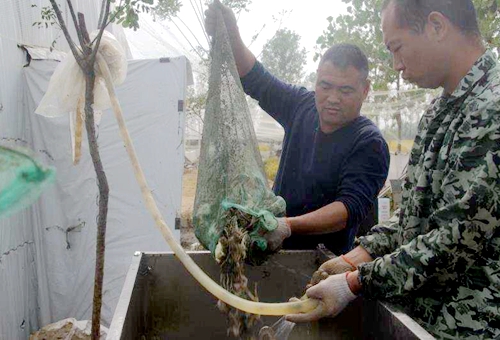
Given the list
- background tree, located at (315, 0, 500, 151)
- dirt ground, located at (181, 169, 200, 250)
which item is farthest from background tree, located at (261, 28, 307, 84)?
background tree, located at (315, 0, 500, 151)

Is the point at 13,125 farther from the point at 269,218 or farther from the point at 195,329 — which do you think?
the point at 269,218

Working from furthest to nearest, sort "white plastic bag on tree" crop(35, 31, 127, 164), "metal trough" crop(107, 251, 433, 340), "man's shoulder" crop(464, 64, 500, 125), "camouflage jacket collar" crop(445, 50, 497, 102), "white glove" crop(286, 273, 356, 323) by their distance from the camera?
"white plastic bag on tree" crop(35, 31, 127, 164) < "metal trough" crop(107, 251, 433, 340) < "white glove" crop(286, 273, 356, 323) < "camouflage jacket collar" crop(445, 50, 497, 102) < "man's shoulder" crop(464, 64, 500, 125)

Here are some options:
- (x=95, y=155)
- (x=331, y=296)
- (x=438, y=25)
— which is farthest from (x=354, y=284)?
(x=95, y=155)

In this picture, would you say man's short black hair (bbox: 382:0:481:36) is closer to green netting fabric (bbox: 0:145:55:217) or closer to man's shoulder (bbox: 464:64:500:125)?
man's shoulder (bbox: 464:64:500:125)

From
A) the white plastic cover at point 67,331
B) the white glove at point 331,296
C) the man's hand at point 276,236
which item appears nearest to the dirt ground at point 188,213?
the white plastic cover at point 67,331

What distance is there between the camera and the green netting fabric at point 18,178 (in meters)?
1.47

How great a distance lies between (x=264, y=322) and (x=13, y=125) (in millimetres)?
3296

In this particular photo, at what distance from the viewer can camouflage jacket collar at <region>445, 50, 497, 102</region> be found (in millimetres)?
1698

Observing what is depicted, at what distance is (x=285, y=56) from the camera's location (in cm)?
3350

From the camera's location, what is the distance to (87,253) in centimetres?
514

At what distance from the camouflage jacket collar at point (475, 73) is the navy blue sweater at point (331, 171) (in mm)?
971

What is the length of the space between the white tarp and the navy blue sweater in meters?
2.48

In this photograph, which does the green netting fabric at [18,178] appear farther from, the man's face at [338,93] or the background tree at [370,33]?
the background tree at [370,33]

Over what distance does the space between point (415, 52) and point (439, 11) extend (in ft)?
0.52
